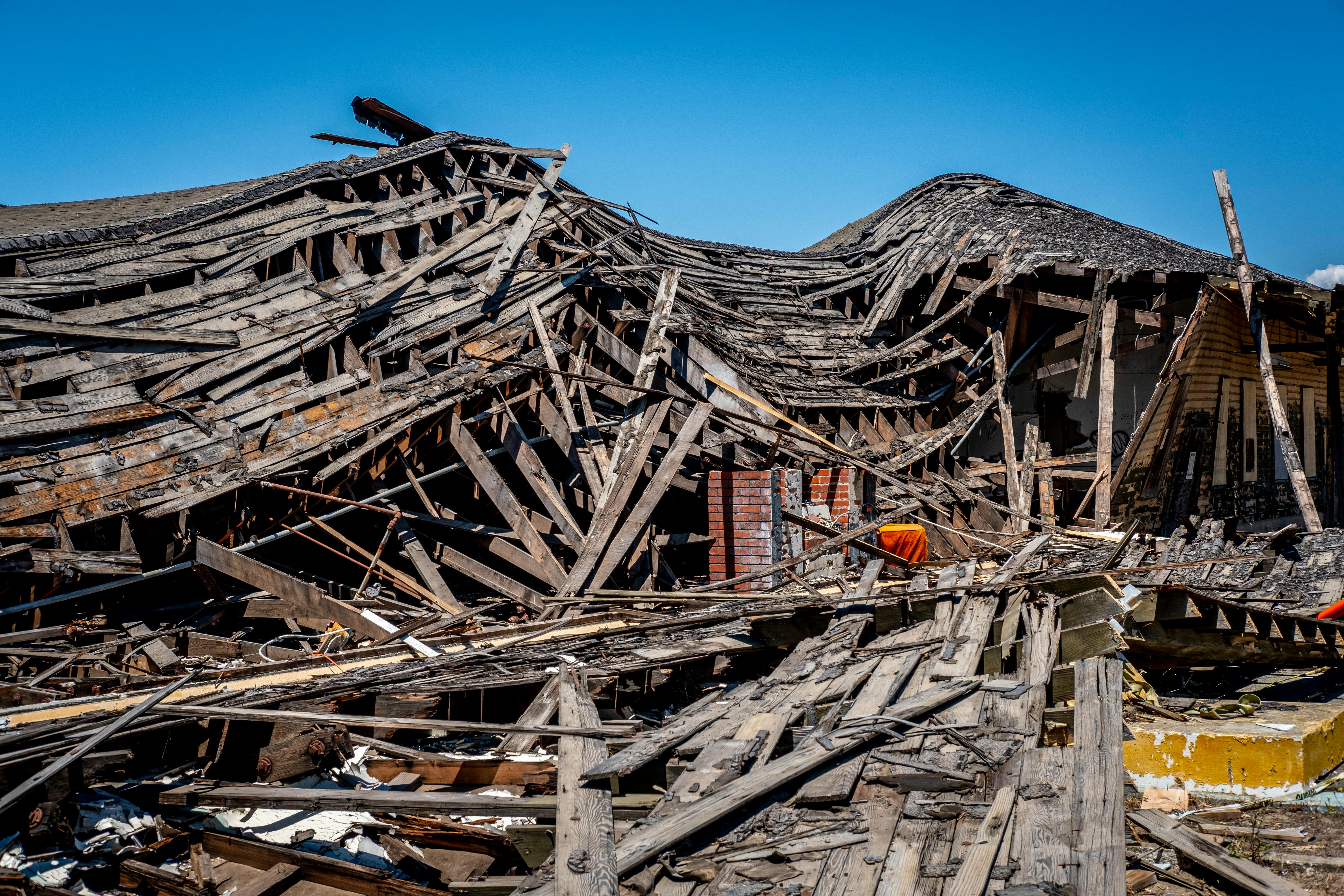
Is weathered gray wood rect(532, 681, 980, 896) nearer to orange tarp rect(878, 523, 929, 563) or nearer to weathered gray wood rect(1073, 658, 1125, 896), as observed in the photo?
weathered gray wood rect(1073, 658, 1125, 896)

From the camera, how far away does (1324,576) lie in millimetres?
9219

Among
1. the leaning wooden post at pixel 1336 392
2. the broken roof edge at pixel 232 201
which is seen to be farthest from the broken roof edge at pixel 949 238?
the broken roof edge at pixel 232 201

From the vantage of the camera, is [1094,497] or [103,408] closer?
[103,408]

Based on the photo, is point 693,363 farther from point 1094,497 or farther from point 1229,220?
point 1229,220

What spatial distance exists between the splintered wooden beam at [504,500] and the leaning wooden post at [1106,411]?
25.1 ft

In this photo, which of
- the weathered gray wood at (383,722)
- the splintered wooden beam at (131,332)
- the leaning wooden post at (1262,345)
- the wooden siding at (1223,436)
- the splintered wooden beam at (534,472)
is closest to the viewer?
the weathered gray wood at (383,722)

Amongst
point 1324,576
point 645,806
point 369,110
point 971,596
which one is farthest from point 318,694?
point 369,110

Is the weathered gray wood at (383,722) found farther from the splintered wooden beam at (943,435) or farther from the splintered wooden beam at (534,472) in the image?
the splintered wooden beam at (943,435)

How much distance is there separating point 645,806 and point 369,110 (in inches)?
489

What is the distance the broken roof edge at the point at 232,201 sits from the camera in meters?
8.47

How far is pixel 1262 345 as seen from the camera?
12.2 meters

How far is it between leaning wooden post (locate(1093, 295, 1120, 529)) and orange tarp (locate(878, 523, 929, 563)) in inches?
165

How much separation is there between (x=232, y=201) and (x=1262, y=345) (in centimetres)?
1239

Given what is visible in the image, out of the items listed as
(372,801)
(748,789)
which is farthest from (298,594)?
(748,789)
